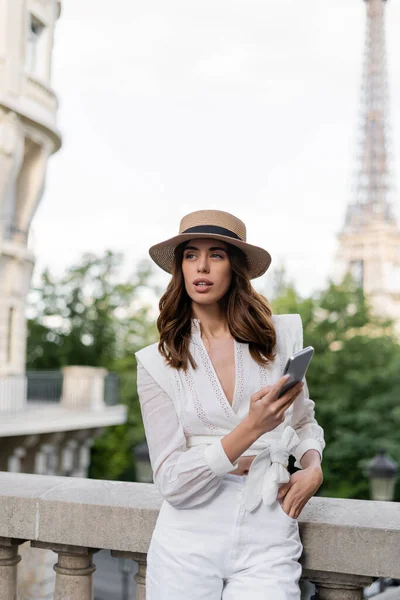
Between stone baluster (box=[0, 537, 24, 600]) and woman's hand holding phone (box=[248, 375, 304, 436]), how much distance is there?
4.41 ft

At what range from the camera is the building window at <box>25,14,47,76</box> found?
58.5ft

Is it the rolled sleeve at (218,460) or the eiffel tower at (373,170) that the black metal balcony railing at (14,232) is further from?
the eiffel tower at (373,170)

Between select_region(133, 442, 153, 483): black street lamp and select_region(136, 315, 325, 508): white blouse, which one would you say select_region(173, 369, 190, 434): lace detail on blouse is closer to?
select_region(136, 315, 325, 508): white blouse

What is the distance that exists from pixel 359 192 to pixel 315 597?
67365 mm

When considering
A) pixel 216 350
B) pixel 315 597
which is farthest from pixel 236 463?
pixel 315 597

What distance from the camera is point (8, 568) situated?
3.26 m

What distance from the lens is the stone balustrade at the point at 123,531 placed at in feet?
8.96

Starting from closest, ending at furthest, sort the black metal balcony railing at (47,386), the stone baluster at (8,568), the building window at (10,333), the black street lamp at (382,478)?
the stone baluster at (8,568) < the black street lamp at (382,478) < the building window at (10,333) < the black metal balcony railing at (47,386)

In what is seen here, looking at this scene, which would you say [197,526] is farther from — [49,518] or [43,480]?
[43,480]

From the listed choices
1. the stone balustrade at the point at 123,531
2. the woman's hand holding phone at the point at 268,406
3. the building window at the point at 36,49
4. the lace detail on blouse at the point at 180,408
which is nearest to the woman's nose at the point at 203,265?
the lace detail on blouse at the point at 180,408

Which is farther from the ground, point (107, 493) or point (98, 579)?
point (107, 493)

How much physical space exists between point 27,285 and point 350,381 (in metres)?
10.8

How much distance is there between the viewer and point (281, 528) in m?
2.58

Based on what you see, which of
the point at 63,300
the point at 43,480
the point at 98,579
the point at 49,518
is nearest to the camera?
the point at 49,518
